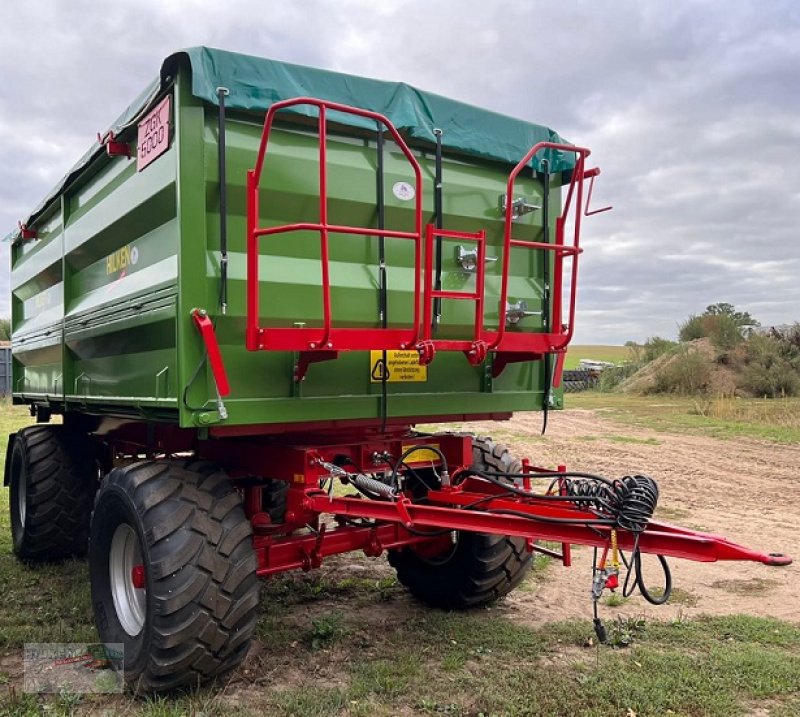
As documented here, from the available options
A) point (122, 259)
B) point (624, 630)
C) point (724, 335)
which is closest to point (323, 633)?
point (624, 630)

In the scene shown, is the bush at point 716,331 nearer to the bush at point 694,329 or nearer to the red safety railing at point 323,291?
the bush at point 694,329

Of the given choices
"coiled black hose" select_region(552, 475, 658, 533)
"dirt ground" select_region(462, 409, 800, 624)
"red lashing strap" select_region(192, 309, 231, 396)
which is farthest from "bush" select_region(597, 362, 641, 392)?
"red lashing strap" select_region(192, 309, 231, 396)

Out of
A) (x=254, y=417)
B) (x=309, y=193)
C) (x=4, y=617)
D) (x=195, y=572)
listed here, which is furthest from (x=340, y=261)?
(x=4, y=617)

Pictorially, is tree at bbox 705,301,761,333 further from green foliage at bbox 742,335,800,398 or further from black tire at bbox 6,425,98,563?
black tire at bbox 6,425,98,563

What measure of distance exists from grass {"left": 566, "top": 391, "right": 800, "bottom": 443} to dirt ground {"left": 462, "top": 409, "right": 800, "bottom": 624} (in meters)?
0.90

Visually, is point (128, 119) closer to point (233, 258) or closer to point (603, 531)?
→ point (233, 258)

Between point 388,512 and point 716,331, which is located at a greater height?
point 716,331

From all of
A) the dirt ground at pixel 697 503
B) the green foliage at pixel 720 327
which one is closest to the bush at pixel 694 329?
the green foliage at pixel 720 327

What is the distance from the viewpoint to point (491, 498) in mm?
3570

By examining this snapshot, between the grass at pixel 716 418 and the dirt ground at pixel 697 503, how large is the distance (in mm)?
905

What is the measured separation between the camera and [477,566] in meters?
4.46

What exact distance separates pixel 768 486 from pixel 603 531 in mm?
7424

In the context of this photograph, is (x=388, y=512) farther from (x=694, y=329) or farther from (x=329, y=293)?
(x=694, y=329)

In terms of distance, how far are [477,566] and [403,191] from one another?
7.37ft
